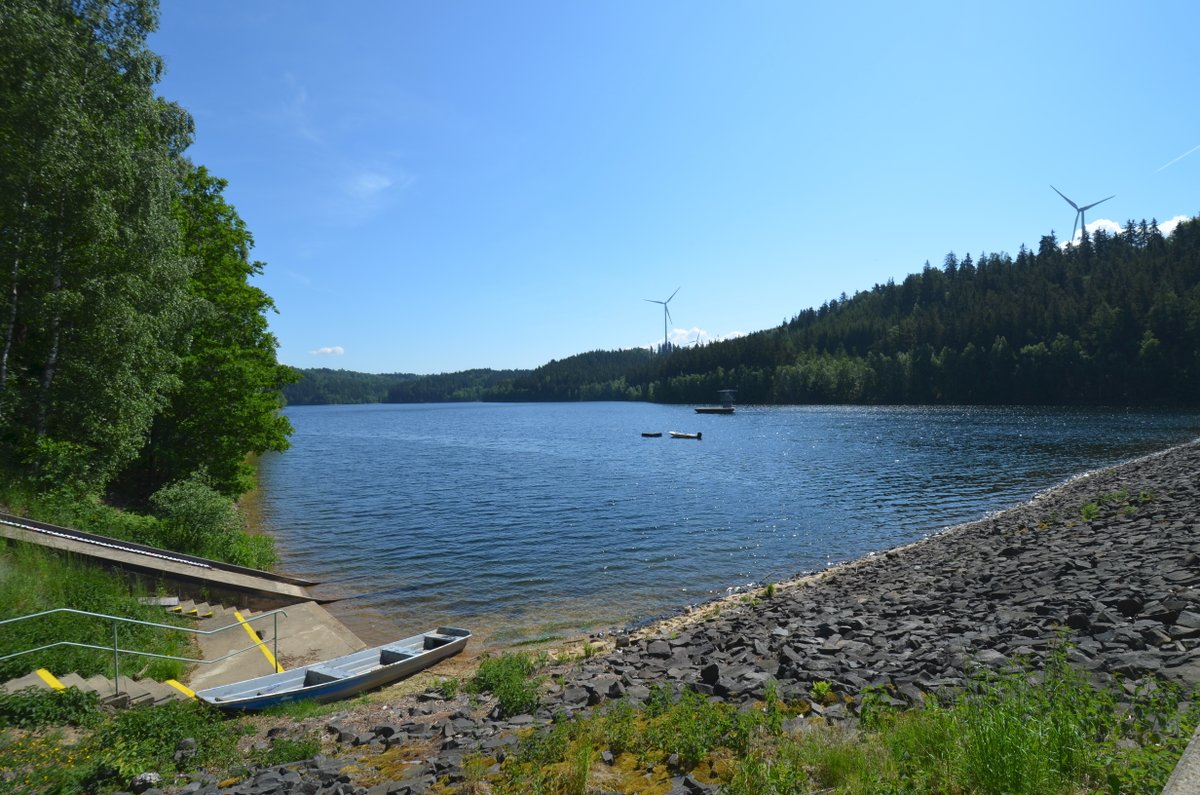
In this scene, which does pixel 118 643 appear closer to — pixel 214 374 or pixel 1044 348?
pixel 214 374

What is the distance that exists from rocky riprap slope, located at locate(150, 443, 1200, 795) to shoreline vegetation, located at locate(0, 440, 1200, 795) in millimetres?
53

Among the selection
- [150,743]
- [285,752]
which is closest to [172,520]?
[150,743]

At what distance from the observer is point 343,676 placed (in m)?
13.9

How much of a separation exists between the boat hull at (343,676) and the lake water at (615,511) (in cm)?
245

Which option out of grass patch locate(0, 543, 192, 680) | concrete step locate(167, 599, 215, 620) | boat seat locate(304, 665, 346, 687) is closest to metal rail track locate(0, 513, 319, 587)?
grass patch locate(0, 543, 192, 680)

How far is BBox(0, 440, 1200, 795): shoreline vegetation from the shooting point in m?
6.00

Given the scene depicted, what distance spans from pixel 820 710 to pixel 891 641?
3744 millimetres

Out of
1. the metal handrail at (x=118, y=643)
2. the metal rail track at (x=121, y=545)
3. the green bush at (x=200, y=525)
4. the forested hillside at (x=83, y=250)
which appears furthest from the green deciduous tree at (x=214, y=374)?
the metal handrail at (x=118, y=643)

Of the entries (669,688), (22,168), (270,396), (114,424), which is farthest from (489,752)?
(270,396)

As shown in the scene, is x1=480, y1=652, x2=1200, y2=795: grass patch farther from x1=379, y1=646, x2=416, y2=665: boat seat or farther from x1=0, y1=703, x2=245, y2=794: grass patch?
x1=379, y1=646, x2=416, y2=665: boat seat

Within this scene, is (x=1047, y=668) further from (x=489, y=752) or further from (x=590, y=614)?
(x=590, y=614)

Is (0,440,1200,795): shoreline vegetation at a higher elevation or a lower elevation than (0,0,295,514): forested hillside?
lower

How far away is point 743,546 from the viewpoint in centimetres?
2967

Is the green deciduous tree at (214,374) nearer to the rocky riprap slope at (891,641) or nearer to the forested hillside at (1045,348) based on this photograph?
the rocky riprap slope at (891,641)
